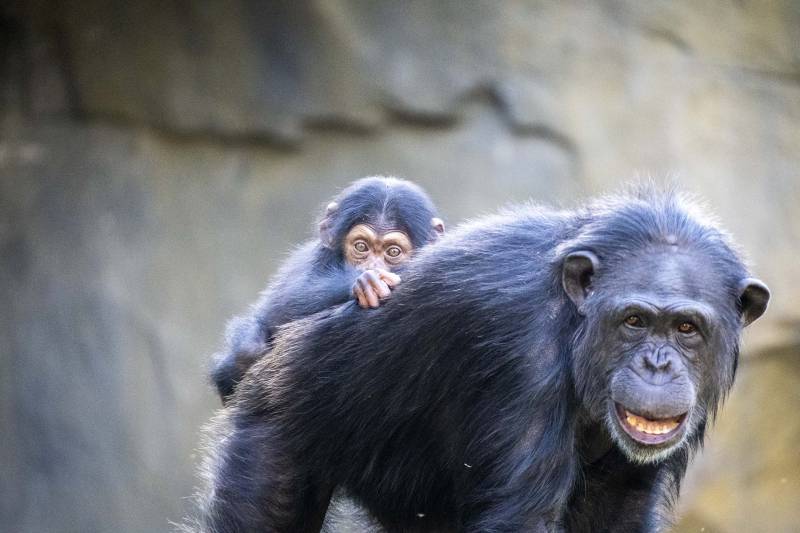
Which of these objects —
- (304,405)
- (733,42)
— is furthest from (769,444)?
(304,405)

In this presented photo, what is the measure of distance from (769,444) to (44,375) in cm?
644

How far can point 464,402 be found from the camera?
5.68 metres

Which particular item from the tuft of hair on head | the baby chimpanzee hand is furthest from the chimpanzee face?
the tuft of hair on head

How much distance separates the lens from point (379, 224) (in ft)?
23.8

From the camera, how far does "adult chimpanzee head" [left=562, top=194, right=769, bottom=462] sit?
5035 mm

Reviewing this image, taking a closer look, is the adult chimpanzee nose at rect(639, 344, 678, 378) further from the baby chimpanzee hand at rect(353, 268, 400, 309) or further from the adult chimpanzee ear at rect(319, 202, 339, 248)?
the adult chimpanzee ear at rect(319, 202, 339, 248)

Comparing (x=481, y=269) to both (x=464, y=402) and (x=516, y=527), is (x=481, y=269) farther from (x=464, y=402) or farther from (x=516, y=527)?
(x=516, y=527)

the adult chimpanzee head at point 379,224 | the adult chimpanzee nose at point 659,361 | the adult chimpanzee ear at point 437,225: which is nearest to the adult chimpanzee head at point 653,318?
the adult chimpanzee nose at point 659,361

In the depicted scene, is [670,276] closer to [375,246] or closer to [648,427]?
[648,427]

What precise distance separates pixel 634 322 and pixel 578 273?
0.30 metres

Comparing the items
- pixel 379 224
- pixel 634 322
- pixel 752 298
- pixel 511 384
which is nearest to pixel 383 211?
pixel 379 224

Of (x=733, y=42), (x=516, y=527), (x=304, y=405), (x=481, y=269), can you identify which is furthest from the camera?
(x=733, y=42)

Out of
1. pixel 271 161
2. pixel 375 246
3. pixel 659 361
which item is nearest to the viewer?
pixel 659 361

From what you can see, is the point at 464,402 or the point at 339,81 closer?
the point at 464,402
